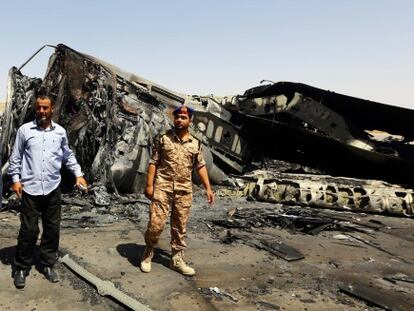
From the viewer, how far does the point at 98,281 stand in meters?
4.03

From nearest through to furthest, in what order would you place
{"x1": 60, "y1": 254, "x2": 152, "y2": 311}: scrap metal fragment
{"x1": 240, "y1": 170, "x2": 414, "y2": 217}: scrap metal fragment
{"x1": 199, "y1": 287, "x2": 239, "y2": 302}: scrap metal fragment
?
{"x1": 60, "y1": 254, "x2": 152, "y2": 311}: scrap metal fragment < {"x1": 199, "y1": 287, "x2": 239, "y2": 302}: scrap metal fragment < {"x1": 240, "y1": 170, "x2": 414, "y2": 217}: scrap metal fragment

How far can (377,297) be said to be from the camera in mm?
4266

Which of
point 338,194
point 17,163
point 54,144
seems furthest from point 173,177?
point 338,194

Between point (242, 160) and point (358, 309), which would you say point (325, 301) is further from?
point (242, 160)

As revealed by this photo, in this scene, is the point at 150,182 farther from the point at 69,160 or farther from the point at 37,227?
the point at 37,227

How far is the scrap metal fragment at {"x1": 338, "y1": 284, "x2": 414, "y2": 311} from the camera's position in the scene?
13.4 ft

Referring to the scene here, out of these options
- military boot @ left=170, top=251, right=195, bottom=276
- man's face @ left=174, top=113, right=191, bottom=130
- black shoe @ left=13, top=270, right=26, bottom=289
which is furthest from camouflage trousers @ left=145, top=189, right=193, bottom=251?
black shoe @ left=13, top=270, right=26, bottom=289

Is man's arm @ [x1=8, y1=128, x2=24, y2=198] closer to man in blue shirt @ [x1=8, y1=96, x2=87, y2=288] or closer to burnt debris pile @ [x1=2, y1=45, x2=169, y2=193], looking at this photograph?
man in blue shirt @ [x1=8, y1=96, x2=87, y2=288]

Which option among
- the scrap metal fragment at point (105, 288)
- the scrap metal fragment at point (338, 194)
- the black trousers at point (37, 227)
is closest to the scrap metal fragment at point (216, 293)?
the scrap metal fragment at point (105, 288)

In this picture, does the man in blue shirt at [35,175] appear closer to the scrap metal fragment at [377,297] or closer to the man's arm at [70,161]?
the man's arm at [70,161]

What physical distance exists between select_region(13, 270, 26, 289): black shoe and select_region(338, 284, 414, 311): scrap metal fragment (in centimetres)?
315

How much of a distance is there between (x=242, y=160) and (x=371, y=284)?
714cm

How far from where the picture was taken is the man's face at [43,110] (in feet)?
12.6

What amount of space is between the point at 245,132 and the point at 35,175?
8243mm
